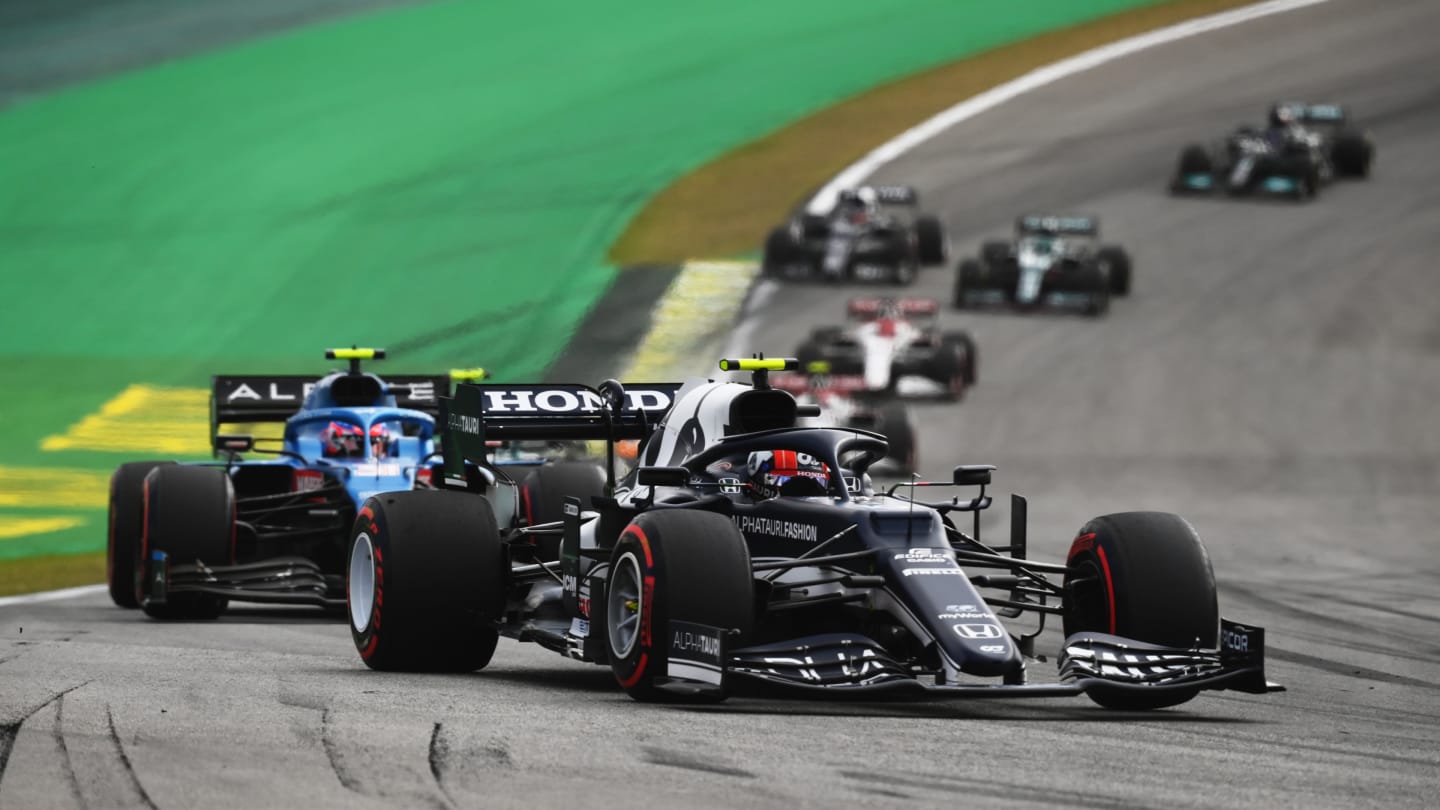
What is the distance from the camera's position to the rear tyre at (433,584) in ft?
44.7

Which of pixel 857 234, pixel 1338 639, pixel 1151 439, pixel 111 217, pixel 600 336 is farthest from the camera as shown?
pixel 111 217

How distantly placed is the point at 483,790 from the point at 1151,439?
25.8 m

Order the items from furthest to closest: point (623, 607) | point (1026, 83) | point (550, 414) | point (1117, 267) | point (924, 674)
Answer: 1. point (1026, 83)
2. point (1117, 267)
3. point (550, 414)
4. point (623, 607)
5. point (924, 674)

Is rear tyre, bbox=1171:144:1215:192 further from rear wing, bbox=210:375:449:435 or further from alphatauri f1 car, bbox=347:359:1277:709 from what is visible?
alphatauri f1 car, bbox=347:359:1277:709

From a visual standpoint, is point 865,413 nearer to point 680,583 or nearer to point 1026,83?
point 680,583

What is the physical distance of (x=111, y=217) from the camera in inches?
1816

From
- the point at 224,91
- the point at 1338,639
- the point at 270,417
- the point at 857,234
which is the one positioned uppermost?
the point at 224,91

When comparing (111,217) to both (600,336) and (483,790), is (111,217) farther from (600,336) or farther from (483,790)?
(483,790)

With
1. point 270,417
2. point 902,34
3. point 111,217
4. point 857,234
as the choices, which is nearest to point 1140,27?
point 902,34

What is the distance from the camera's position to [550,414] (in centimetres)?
1488

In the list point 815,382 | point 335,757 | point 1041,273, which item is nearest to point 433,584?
point 335,757

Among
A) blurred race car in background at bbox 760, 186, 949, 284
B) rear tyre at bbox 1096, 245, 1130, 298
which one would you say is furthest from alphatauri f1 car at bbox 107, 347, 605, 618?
rear tyre at bbox 1096, 245, 1130, 298

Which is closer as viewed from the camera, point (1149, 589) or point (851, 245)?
point (1149, 589)

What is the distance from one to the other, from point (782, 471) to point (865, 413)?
18143 millimetres
